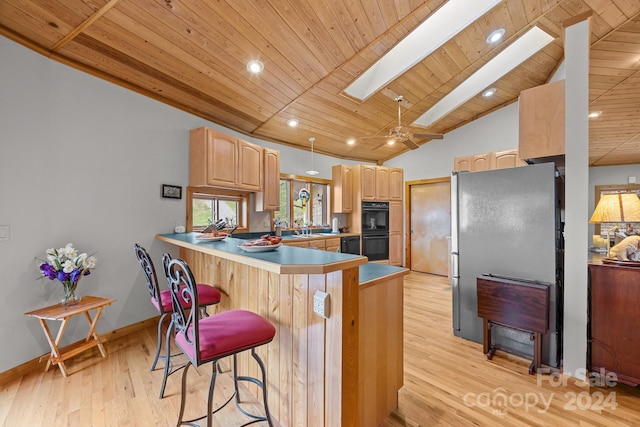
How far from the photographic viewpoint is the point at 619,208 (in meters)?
2.08

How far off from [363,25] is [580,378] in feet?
11.4

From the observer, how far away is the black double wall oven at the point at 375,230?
5465mm

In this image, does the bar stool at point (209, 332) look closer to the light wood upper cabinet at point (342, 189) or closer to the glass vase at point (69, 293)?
the glass vase at point (69, 293)

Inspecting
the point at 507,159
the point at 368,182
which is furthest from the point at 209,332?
the point at 507,159

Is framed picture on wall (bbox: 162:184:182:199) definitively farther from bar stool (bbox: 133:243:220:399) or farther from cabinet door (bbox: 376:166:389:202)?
cabinet door (bbox: 376:166:389:202)

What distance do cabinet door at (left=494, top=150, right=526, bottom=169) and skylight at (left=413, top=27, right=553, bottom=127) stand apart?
106 cm

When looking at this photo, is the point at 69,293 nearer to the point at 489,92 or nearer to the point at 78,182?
the point at 78,182

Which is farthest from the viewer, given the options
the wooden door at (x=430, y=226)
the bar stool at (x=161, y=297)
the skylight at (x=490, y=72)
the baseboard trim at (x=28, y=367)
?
the wooden door at (x=430, y=226)

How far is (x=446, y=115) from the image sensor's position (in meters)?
4.79

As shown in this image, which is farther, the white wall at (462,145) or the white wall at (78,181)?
the white wall at (462,145)

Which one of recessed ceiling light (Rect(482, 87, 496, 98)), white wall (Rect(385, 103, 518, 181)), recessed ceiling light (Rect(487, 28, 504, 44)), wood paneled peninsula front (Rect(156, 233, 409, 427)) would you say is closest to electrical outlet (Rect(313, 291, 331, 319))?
Answer: wood paneled peninsula front (Rect(156, 233, 409, 427))

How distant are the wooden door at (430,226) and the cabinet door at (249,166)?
3.68 m

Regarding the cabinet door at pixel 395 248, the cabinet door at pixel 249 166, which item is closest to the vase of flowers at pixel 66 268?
the cabinet door at pixel 249 166

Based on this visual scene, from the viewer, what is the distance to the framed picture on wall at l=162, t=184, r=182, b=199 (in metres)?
3.12
